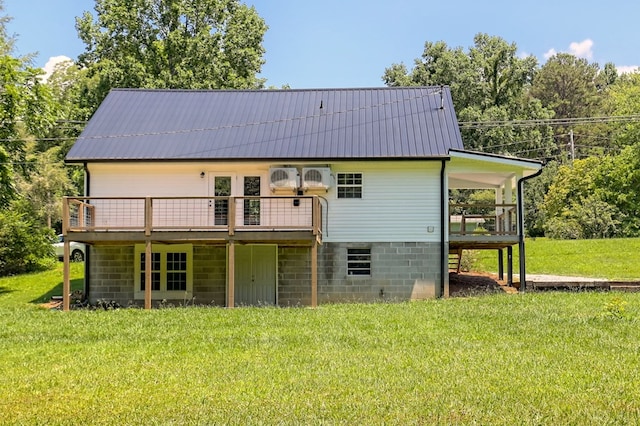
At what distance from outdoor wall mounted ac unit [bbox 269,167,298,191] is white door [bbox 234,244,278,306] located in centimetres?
169

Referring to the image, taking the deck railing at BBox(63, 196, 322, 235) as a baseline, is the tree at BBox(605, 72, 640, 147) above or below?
above

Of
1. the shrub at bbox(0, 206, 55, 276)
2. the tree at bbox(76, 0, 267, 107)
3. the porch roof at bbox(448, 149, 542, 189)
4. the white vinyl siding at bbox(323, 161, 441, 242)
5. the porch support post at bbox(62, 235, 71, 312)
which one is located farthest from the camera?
the tree at bbox(76, 0, 267, 107)

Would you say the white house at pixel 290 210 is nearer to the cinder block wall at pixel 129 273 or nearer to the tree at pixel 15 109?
the cinder block wall at pixel 129 273

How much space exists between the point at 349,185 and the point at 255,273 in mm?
3475

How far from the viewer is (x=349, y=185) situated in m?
19.7

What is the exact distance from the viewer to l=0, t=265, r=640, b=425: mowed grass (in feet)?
24.2

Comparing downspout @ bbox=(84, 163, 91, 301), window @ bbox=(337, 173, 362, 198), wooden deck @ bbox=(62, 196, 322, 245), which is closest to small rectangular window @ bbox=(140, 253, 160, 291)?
wooden deck @ bbox=(62, 196, 322, 245)

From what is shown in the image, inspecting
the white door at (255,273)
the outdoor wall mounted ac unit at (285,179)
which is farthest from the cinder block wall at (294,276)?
the outdoor wall mounted ac unit at (285,179)

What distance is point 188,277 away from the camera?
1980cm

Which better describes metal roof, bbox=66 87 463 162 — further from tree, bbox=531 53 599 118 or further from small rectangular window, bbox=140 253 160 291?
tree, bbox=531 53 599 118

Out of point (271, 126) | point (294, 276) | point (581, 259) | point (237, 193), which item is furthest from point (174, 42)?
point (581, 259)

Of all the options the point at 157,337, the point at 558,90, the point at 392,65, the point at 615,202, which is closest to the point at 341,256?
the point at 157,337

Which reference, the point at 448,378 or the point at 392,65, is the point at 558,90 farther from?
the point at 448,378

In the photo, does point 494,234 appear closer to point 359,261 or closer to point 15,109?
point 359,261
